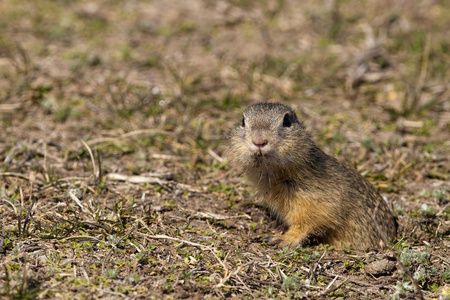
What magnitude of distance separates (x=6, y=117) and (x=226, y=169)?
374 centimetres

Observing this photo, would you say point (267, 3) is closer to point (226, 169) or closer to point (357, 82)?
point (357, 82)

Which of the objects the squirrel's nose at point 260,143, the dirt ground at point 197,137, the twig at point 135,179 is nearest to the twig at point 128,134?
the dirt ground at point 197,137

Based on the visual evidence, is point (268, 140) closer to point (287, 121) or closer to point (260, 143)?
point (260, 143)

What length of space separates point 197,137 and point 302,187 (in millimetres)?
2598

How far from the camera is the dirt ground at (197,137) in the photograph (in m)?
4.88

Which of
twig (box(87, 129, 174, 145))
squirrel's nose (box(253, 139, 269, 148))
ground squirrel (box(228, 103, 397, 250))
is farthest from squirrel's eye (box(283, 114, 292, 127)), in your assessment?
twig (box(87, 129, 174, 145))

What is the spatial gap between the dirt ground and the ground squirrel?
0.32 m

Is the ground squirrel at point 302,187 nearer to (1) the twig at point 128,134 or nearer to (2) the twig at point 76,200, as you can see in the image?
(2) the twig at point 76,200

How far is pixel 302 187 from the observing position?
19.2 ft

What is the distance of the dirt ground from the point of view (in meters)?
4.88

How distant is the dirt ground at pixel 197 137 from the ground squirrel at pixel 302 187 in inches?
12.7

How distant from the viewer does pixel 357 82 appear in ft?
32.3

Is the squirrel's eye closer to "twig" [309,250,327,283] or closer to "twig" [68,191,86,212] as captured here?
"twig" [309,250,327,283]

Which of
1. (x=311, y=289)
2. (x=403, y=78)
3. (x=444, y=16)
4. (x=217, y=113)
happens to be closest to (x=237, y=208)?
(x=311, y=289)
